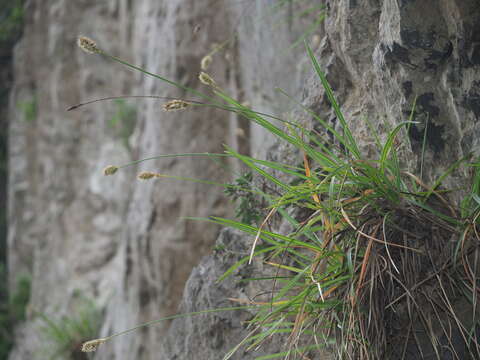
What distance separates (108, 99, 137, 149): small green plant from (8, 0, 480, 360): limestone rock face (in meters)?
0.01

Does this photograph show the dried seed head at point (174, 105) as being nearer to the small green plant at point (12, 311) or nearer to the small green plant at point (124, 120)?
the small green plant at point (124, 120)

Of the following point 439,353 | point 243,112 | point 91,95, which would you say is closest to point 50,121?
point 91,95

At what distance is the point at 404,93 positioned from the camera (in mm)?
1379

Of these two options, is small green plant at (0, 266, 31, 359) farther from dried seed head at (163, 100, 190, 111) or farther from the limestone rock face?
dried seed head at (163, 100, 190, 111)

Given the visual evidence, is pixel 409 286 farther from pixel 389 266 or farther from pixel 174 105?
pixel 174 105

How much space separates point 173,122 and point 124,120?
5.91 ft

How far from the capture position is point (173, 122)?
11.3 feet

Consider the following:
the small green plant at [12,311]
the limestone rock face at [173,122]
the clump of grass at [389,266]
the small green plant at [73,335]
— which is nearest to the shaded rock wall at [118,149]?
the limestone rock face at [173,122]

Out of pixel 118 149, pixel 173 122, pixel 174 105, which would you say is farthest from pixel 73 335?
pixel 174 105

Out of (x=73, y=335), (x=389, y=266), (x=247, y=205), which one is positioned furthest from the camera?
(x=73, y=335)

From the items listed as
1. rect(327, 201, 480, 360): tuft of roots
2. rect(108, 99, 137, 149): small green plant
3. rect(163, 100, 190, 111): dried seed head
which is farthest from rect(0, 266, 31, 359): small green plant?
rect(327, 201, 480, 360): tuft of roots

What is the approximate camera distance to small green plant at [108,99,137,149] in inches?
198

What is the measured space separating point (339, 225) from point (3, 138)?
7.92 m

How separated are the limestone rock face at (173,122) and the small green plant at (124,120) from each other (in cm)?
1
